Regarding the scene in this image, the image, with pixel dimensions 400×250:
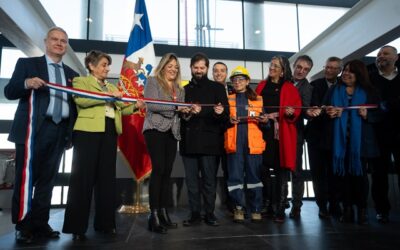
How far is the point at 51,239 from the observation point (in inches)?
80.7

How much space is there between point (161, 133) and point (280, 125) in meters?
1.13

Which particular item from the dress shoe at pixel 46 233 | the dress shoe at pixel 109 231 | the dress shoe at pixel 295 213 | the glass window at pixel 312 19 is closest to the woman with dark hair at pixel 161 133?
the dress shoe at pixel 109 231

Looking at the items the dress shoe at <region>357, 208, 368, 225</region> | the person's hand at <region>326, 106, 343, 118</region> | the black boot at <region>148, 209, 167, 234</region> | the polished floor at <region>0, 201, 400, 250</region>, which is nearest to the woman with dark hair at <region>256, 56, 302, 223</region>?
the person's hand at <region>326, 106, 343, 118</region>

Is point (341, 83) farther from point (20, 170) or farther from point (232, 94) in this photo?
point (20, 170)

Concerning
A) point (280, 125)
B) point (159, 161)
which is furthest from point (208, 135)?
point (280, 125)

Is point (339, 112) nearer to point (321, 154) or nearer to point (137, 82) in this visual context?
point (321, 154)

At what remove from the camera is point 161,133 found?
2.30 m

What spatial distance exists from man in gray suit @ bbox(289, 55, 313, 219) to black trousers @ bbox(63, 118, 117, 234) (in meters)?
1.64

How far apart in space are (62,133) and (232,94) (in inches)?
58.1

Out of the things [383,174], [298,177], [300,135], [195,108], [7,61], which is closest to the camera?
[195,108]

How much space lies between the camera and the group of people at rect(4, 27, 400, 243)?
209 centimetres

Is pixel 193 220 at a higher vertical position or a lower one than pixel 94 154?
lower

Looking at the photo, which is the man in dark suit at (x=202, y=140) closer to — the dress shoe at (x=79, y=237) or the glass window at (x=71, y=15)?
the dress shoe at (x=79, y=237)

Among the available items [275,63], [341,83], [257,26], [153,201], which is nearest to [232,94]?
[275,63]
